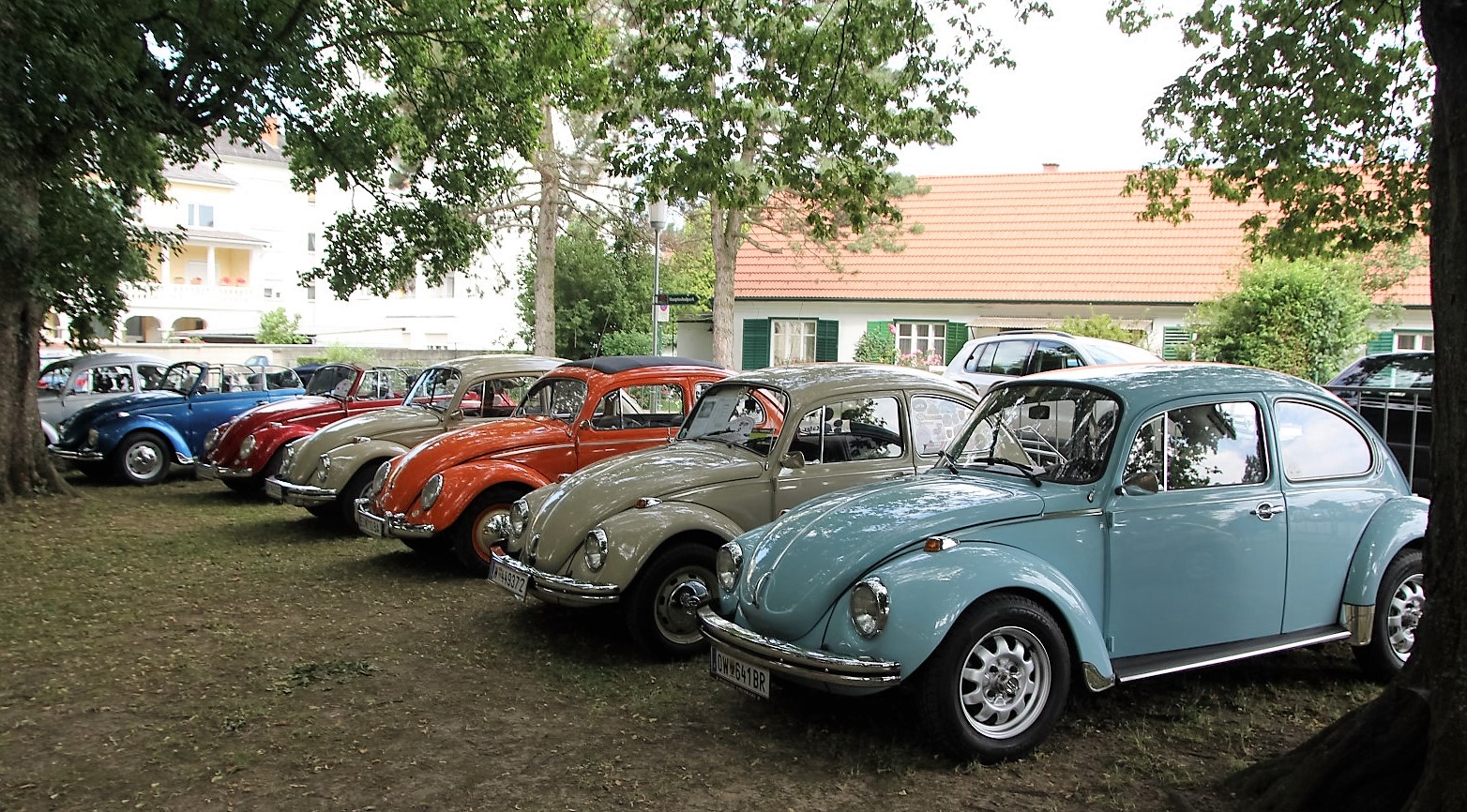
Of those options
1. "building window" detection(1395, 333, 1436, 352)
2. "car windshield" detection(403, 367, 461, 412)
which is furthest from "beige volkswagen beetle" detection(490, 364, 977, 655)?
"building window" detection(1395, 333, 1436, 352)

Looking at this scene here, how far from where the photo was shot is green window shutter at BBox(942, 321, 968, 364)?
85.4ft

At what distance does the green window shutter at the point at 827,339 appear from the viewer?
90.2ft

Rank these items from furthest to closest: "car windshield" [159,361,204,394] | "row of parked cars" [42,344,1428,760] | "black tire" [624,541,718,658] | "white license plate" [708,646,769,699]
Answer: "car windshield" [159,361,204,394], "black tire" [624,541,718,658], "white license plate" [708,646,769,699], "row of parked cars" [42,344,1428,760]

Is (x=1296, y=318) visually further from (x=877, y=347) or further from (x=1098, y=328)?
(x=877, y=347)

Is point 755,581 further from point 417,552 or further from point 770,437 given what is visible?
point 417,552

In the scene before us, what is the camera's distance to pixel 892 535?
187 inches

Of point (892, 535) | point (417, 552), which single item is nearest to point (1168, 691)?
point (892, 535)

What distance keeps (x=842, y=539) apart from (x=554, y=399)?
16.9 ft

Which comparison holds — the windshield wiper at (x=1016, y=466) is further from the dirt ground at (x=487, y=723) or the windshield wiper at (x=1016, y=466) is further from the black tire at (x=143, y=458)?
the black tire at (x=143, y=458)

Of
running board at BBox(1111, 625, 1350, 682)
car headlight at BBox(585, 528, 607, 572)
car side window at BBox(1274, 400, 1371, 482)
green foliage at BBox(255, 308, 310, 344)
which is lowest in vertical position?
running board at BBox(1111, 625, 1350, 682)

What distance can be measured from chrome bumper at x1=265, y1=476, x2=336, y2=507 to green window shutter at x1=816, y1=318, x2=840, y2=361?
18.4m

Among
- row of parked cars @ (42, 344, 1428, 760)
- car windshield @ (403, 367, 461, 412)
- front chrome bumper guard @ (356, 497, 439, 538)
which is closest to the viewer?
row of parked cars @ (42, 344, 1428, 760)

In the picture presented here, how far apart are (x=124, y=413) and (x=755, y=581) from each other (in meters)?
12.8

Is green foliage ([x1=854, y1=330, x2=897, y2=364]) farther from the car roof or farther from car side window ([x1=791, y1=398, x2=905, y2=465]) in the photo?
the car roof
